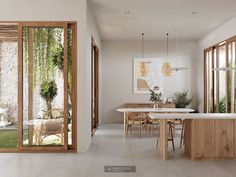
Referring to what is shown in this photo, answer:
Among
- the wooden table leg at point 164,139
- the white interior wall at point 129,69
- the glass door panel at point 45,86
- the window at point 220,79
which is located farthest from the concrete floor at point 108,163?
the white interior wall at point 129,69

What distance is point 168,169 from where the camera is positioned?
5.21 m

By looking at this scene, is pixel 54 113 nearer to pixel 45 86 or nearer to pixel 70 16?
pixel 45 86

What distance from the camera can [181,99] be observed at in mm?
12148

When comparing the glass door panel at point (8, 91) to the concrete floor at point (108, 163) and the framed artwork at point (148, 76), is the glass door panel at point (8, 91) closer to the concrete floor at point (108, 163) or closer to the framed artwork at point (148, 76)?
the concrete floor at point (108, 163)

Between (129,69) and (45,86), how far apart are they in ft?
20.4

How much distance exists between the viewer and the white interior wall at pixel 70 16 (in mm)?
6543

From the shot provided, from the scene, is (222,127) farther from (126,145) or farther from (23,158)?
(23,158)

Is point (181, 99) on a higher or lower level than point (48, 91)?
lower

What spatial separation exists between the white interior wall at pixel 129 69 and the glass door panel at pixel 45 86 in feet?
19.2

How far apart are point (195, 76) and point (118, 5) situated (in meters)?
6.00

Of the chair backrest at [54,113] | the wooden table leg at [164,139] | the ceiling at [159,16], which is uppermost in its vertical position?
the ceiling at [159,16]

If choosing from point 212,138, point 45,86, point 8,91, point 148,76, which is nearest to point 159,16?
point 45,86

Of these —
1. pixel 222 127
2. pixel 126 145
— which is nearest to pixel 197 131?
pixel 222 127

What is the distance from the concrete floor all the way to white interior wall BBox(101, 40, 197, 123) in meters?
5.32
